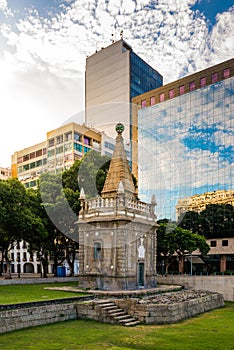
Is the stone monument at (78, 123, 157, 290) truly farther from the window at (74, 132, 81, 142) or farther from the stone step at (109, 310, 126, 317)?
the window at (74, 132, 81, 142)

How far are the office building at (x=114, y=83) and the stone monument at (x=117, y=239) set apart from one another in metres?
65.5

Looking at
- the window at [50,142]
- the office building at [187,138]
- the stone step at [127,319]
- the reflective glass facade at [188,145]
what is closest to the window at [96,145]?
the window at [50,142]

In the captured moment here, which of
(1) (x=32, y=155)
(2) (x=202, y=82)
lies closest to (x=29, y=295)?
(2) (x=202, y=82)

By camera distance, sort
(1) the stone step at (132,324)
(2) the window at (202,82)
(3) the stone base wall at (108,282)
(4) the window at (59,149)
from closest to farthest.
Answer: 1. (1) the stone step at (132,324)
2. (3) the stone base wall at (108,282)
3. (2) the window at (202,82)
4. (4) the window at (59,149)

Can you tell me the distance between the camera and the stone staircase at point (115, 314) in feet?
72.3

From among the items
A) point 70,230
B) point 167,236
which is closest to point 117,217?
point 70,230

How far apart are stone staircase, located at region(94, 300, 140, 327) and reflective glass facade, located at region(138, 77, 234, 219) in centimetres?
4507

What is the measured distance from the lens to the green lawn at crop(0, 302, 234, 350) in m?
16.8

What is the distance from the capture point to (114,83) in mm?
110688

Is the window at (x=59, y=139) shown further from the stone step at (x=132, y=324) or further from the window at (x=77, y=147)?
the stone step at (x=132, y=324)

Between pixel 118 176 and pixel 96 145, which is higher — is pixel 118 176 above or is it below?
below

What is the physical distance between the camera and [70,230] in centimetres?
4331

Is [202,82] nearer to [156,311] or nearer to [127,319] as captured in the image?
[156,311]

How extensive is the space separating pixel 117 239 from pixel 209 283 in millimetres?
14175
